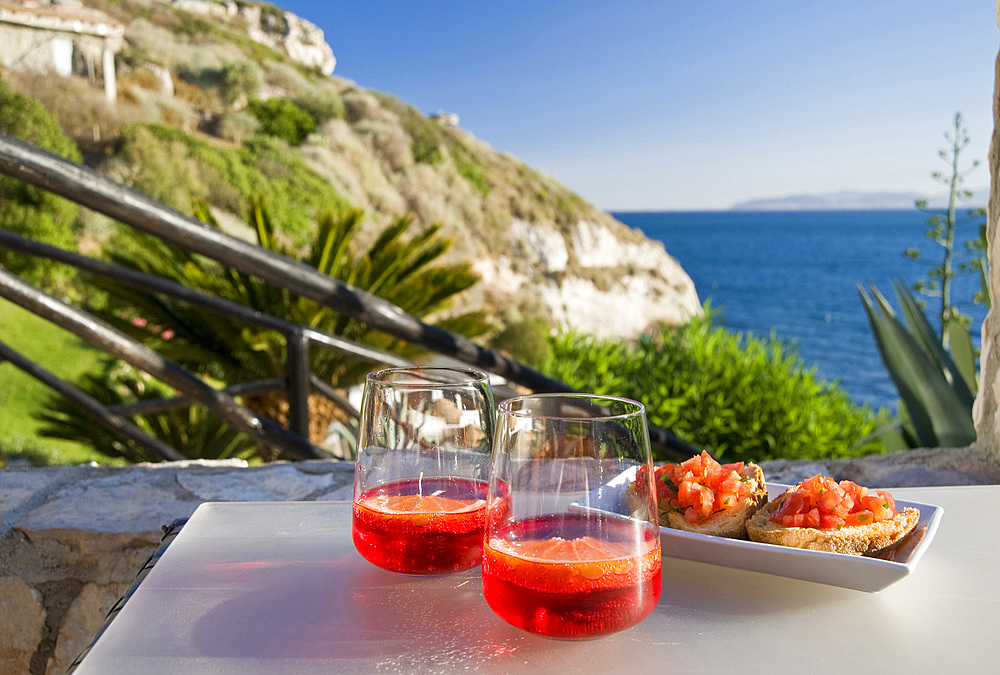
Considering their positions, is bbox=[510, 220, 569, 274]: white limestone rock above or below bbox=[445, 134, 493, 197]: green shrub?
below

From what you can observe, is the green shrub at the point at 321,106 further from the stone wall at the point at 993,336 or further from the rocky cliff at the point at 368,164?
the stone wall at the point at 993,336

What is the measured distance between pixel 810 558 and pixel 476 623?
0.27 metres

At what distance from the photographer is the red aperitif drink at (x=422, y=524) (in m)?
0.63

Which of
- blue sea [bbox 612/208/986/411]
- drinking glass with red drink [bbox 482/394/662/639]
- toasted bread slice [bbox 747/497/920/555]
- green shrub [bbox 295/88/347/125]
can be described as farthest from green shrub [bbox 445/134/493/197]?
drinking glass with red drink [bbox 482/394/662/639]

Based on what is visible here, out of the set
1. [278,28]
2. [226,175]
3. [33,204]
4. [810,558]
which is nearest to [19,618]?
[810,558]

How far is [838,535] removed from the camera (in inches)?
24.8

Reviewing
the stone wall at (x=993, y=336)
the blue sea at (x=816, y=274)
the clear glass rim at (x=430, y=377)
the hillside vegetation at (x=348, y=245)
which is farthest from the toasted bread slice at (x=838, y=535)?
the blue sea at (x=816, y=274)

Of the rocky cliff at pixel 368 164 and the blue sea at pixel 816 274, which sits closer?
the rocky cliff at pixel 368 164

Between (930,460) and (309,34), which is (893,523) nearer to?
(930,460)

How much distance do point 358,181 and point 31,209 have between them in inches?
367

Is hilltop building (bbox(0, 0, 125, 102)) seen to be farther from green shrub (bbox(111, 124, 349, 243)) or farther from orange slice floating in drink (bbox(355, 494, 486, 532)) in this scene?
orange slice floating in drink (bbox(355, 494, 486, 532))

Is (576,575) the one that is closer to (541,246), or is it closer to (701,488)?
(701,488)

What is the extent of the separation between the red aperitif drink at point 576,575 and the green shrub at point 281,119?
2177 cm

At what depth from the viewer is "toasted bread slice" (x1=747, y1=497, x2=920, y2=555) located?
2.07 ft
